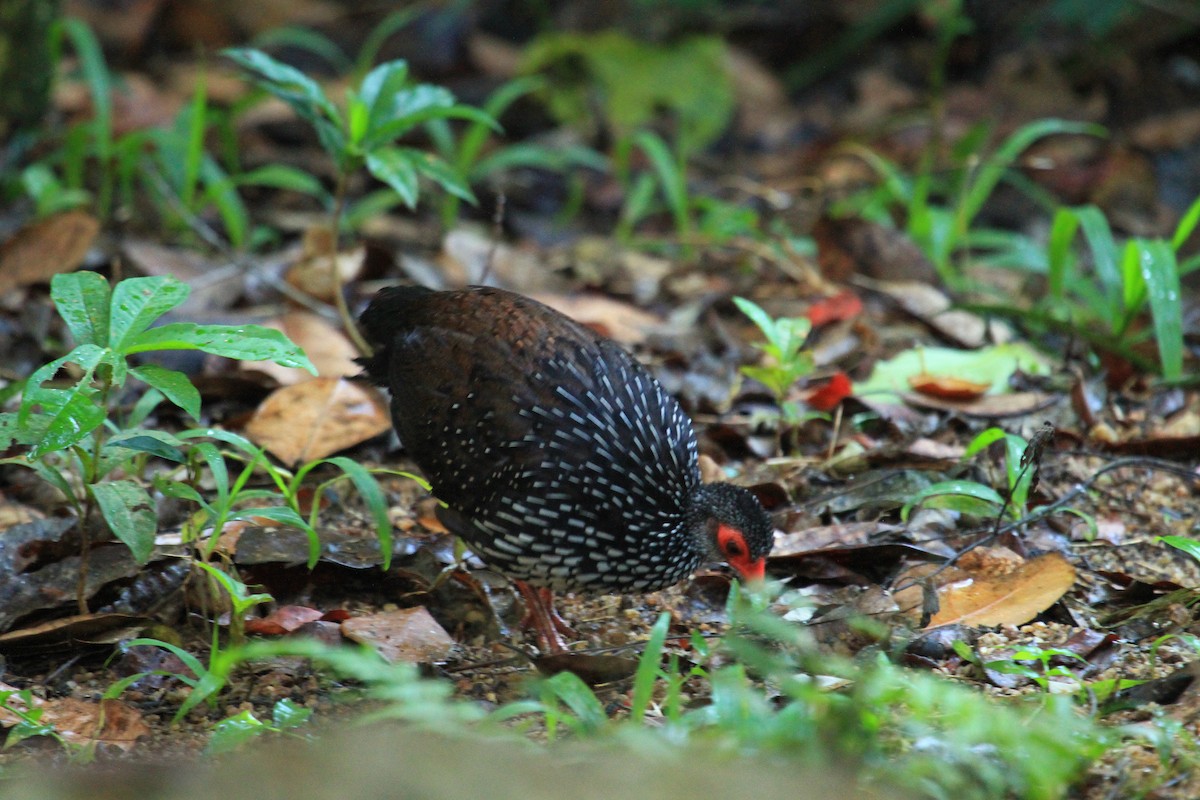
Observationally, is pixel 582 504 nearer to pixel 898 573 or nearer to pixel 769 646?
pixel 769 646

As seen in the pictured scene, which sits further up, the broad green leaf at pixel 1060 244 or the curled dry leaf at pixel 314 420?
the broad green leaf at pixel 1060 244

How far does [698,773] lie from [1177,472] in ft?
8.68

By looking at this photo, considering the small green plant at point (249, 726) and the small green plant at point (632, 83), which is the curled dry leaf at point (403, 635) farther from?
the small green plant at point (632, 83)

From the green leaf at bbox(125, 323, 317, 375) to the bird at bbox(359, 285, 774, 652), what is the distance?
0.69m

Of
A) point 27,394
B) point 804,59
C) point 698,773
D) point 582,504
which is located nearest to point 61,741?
point 27,394

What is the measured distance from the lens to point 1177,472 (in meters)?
4.31

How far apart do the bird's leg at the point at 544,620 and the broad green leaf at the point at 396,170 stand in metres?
1.50

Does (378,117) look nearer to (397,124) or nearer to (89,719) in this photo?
(397,124)

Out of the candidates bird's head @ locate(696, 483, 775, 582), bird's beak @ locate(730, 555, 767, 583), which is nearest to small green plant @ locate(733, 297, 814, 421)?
bird's head @ locate(696, 483, 775, 582)

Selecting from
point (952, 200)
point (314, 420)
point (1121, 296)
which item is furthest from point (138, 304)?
point (952, 200)

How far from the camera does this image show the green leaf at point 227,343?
3326 mm

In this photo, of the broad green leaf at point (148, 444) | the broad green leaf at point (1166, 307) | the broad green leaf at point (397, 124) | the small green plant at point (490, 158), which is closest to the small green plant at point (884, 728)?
the broad green leaf at point (148, 444)

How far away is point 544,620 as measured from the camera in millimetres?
3904

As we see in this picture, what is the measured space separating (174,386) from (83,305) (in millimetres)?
356
